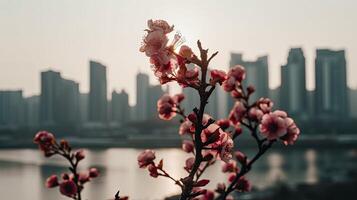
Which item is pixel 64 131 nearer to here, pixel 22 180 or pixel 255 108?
pixel 22 180

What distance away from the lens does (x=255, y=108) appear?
2496 mm

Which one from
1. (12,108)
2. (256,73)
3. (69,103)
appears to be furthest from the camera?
(12,108)

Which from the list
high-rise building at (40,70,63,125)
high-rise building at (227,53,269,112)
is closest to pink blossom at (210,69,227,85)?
high-rise building at (40,70,63,125)

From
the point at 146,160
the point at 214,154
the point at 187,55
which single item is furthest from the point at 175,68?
the point at 146,160

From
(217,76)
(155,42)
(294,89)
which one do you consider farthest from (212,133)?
(294,89)

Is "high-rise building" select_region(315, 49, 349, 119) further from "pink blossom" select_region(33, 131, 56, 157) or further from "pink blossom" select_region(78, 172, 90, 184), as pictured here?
"pink blossom" select_region(33, 131, 56, 157)

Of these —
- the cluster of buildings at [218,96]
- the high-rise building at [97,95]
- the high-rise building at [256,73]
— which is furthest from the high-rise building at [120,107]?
the high-rise building at [256,73]

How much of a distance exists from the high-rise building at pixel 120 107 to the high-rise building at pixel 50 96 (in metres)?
13.4

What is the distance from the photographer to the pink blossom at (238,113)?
97.5 inches

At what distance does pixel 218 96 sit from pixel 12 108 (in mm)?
44514

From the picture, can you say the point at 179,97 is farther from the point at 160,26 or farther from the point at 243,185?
the point at 160,26

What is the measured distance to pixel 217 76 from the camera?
1.43 metres

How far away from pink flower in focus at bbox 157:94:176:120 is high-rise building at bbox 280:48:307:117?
87.1 metres

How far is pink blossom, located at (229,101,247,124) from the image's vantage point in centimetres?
248
